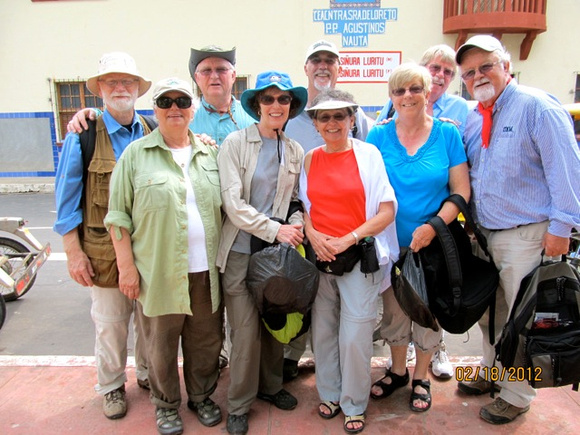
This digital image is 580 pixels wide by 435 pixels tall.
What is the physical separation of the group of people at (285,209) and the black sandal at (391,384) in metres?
0.21

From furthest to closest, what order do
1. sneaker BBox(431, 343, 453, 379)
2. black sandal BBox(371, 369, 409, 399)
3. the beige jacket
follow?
1. sneaker BBox(431, 343, 453, 379)
2. black sandal BBox(371, 369, 409, 399)
3. the beige jacket

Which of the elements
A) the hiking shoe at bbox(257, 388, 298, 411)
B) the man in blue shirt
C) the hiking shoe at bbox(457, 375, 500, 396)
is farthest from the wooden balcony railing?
the hiking shoe at bbox(257, 388, 298, 411)

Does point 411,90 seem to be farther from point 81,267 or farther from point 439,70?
point 81,267

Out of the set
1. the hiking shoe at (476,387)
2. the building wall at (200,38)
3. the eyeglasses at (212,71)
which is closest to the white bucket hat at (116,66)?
Answer: the eyeglasses at (212,71)

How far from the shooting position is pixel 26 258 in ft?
16.0

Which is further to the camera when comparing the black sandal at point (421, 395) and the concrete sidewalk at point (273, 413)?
the black sandal at point (421, 395)

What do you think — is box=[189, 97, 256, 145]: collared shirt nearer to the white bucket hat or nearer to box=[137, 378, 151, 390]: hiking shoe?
the white bucket hat

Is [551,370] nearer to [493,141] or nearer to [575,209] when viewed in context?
[575,209]

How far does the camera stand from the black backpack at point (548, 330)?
97.3 inches

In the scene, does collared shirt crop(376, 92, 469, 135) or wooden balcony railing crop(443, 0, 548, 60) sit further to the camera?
wooden balcony railing crop(443, 0, 548, 60)

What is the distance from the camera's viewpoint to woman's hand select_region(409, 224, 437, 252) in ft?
8.81

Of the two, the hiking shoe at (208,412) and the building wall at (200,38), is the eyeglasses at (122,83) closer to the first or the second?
the hiking shoe at (208,412)

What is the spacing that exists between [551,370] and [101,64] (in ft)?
10.4

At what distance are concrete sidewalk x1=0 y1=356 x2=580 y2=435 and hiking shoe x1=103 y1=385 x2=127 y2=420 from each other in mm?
36
